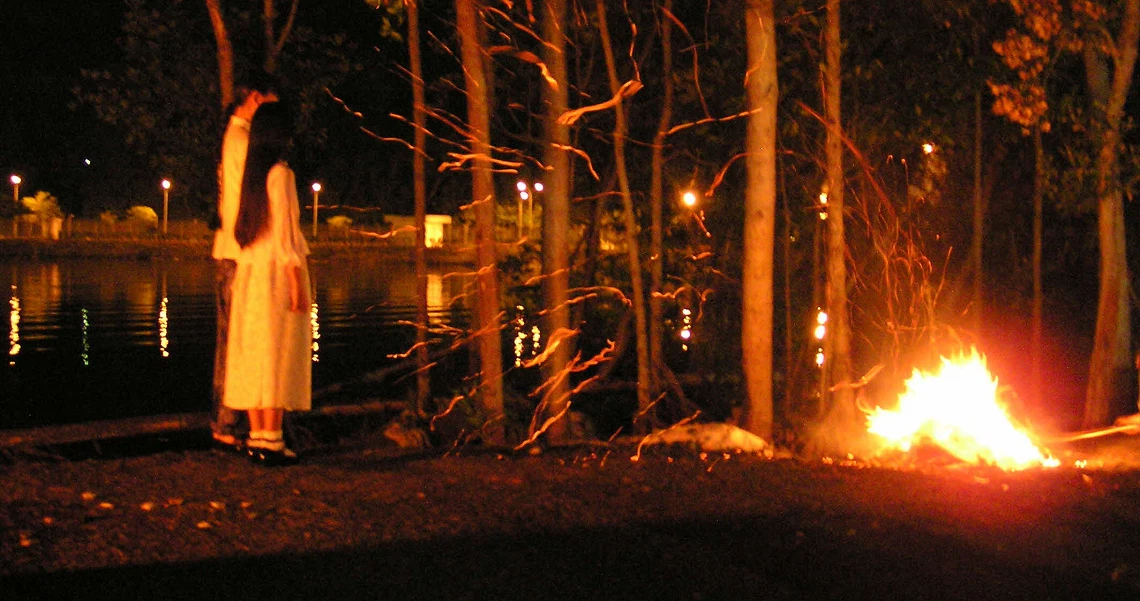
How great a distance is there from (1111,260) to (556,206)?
1021cm

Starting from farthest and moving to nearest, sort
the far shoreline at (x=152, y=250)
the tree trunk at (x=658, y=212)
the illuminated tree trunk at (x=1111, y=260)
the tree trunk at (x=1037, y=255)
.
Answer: the far shoreline at (x=152, y=250) < the tree trunk at (x=1037, y=255) < the illuminated tree trunk at (x=1111, y=260) < the tree trunk at (x=658, y=212)

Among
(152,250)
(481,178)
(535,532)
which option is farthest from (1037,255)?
(152,250)

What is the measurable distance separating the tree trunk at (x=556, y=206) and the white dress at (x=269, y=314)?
2.57m

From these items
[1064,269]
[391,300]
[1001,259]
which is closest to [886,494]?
[1001,259]

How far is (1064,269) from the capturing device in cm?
2283

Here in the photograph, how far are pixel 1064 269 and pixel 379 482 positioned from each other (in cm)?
1956

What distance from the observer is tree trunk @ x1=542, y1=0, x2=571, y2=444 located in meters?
9.01

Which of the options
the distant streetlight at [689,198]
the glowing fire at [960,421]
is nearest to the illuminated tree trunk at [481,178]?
the distant streetlight at [689,198]

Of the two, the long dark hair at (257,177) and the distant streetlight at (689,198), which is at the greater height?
the distant streetlight at (689,198)

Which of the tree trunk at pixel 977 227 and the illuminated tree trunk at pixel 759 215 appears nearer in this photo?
the illuminated tree trunk at pixel 759 215

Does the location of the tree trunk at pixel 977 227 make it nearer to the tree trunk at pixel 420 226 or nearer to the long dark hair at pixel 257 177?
the tree trunk at pixel 420 226

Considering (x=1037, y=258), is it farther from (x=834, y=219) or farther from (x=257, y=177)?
(x=257, y=177)

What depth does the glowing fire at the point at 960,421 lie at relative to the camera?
31.4 feet

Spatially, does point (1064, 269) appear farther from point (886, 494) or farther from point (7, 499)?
point (7, 499)
